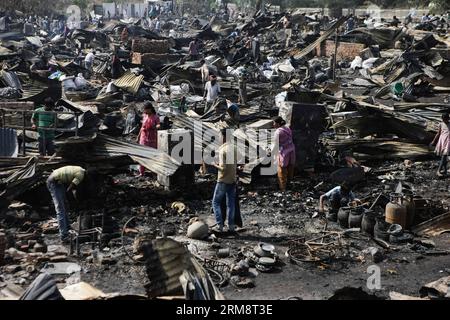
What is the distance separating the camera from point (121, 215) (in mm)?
8570

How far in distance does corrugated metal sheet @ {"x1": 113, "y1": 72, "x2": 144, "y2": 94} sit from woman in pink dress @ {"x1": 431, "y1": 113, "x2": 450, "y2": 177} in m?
10.1

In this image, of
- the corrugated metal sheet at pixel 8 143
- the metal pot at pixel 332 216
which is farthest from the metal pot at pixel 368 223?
the corrugated metal sheet at pixel 8 143

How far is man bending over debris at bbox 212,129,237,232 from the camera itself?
783cm

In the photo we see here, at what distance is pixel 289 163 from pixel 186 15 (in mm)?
44865

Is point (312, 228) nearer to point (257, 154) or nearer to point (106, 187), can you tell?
point (257, 154)

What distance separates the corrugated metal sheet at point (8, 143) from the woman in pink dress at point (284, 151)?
4.34 metres

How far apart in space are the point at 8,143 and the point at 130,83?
9209 mm

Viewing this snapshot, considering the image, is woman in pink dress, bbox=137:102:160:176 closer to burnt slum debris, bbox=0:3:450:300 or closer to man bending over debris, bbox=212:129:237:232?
burnt slum debris, bbox=0:3:450:300

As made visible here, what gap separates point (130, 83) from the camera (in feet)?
60.2

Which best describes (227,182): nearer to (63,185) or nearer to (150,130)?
(63,185)

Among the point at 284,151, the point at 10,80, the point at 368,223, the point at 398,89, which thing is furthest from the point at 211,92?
the point at 368,223

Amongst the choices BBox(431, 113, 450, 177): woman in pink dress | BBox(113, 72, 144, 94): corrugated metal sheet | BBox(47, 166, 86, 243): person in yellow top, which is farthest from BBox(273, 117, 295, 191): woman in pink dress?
BBox(113, 72, 144, 94): corrugated metal sheet
